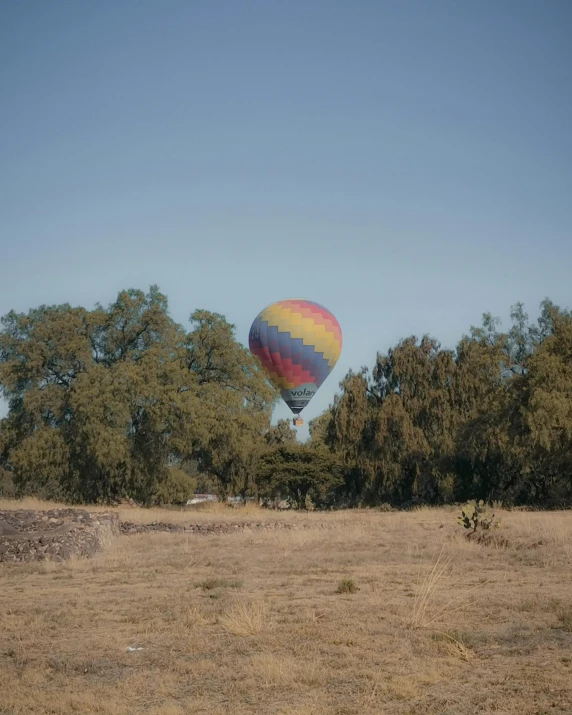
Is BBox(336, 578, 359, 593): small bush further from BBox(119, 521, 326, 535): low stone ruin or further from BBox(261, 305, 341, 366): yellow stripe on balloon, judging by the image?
BBox(261, 305, 341, 366): yellow stripe on balloon

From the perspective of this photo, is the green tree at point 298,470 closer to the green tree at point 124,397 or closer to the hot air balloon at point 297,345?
the green tree at point 124,397

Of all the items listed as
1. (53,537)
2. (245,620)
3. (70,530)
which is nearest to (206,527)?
(70,530)

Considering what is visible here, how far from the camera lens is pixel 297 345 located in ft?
161

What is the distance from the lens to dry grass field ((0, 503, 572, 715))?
8211 mm

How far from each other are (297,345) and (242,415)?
5679 mm

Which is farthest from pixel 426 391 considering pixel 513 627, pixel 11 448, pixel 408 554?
pixel 513 627

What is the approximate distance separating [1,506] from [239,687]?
31529 millimetres

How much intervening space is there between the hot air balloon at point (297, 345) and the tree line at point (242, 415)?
1.55 m

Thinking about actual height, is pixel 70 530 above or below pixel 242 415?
below

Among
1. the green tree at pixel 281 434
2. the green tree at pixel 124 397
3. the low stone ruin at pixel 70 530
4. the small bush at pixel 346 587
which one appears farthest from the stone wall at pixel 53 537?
the green tree at pixel 281 434

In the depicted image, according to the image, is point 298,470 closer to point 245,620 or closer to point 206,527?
point 206,527

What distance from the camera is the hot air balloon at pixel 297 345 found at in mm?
49000

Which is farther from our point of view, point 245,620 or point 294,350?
point 294,350

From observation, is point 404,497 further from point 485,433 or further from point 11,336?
point 11,336
